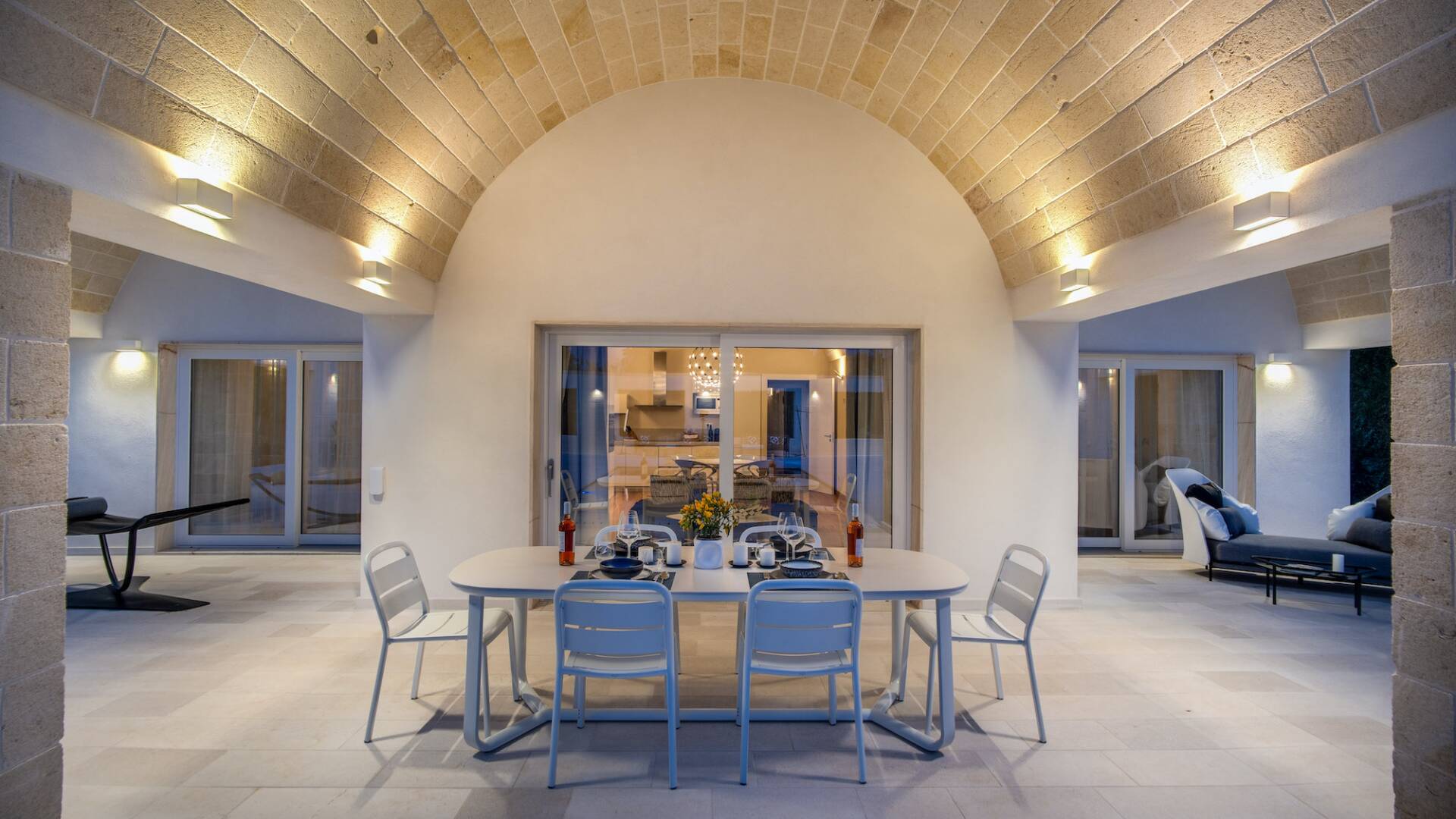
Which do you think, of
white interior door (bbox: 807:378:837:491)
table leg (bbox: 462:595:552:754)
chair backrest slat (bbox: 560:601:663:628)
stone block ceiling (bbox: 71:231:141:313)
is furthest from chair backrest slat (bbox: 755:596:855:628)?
stone block ceiling (bbox: 71:231:141:313)

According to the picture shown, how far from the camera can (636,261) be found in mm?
5270

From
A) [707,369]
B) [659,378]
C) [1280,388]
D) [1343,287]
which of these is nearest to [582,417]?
[659,378]

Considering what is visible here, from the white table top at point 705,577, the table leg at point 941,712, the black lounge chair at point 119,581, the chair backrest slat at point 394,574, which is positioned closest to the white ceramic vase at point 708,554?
the white table top at point 705,577

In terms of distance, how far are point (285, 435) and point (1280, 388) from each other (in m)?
10.9

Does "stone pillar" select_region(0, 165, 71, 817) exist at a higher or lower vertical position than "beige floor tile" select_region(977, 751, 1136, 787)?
higher

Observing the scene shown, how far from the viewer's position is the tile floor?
9.07 ft

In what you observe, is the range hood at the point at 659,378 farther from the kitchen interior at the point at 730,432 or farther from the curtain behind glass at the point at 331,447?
the curtain behind glass at the point at 331,447

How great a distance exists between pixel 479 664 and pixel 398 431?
2.75m

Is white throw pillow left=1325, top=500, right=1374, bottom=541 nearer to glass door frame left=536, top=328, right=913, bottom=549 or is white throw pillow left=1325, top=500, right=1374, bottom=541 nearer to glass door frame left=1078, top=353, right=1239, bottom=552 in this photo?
glass door frame left=1078, top=353, right=1239, bottom=552

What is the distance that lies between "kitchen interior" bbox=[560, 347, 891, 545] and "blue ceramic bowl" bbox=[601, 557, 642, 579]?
2226mm

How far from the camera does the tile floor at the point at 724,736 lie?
9.07ft

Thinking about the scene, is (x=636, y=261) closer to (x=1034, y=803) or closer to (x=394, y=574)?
(x=394, y=574)

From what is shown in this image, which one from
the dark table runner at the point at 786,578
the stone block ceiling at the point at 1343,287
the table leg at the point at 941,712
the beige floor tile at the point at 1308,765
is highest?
the stone block ceiling at the point at 1343,287

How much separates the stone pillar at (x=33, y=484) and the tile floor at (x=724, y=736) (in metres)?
0.66
